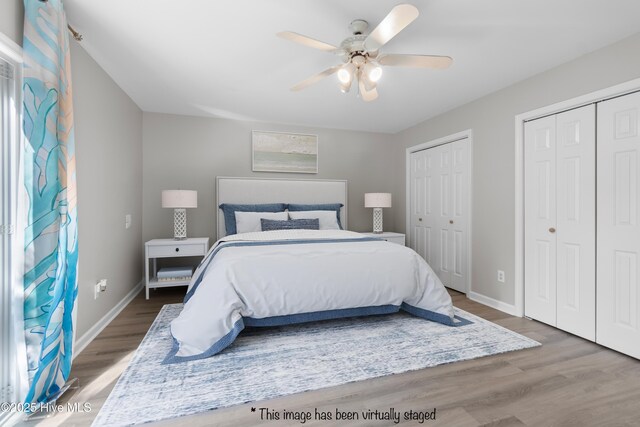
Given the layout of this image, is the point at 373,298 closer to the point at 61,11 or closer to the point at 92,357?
the point at 92,357

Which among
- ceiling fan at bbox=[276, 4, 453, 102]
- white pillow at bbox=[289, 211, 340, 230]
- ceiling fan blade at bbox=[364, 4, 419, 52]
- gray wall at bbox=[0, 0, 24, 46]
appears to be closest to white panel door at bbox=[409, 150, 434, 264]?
white pillow at bbox=[289, 211, 340, 230]

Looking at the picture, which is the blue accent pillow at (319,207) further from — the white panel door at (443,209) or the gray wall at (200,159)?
the white panel door at (443,209)

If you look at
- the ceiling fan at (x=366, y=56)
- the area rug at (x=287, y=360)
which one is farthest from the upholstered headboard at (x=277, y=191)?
the ceiling fan at (x=366, y=56)

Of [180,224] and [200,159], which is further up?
[200,159]

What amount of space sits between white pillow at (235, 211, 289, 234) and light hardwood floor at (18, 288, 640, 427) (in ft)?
5.85

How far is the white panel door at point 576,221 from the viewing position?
247cm

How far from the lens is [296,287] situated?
242 centimetres

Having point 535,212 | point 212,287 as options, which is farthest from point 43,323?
point 535,212

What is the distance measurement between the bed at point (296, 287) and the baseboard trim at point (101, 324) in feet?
2.19

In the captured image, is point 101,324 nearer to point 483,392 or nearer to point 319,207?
point 319,207

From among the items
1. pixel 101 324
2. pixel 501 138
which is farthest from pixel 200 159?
pixel 501 138

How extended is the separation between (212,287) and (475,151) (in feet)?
10.2

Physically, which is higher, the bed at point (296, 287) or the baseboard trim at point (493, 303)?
the bed at point (296, 287)

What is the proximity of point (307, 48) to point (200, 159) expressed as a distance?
2.44m
